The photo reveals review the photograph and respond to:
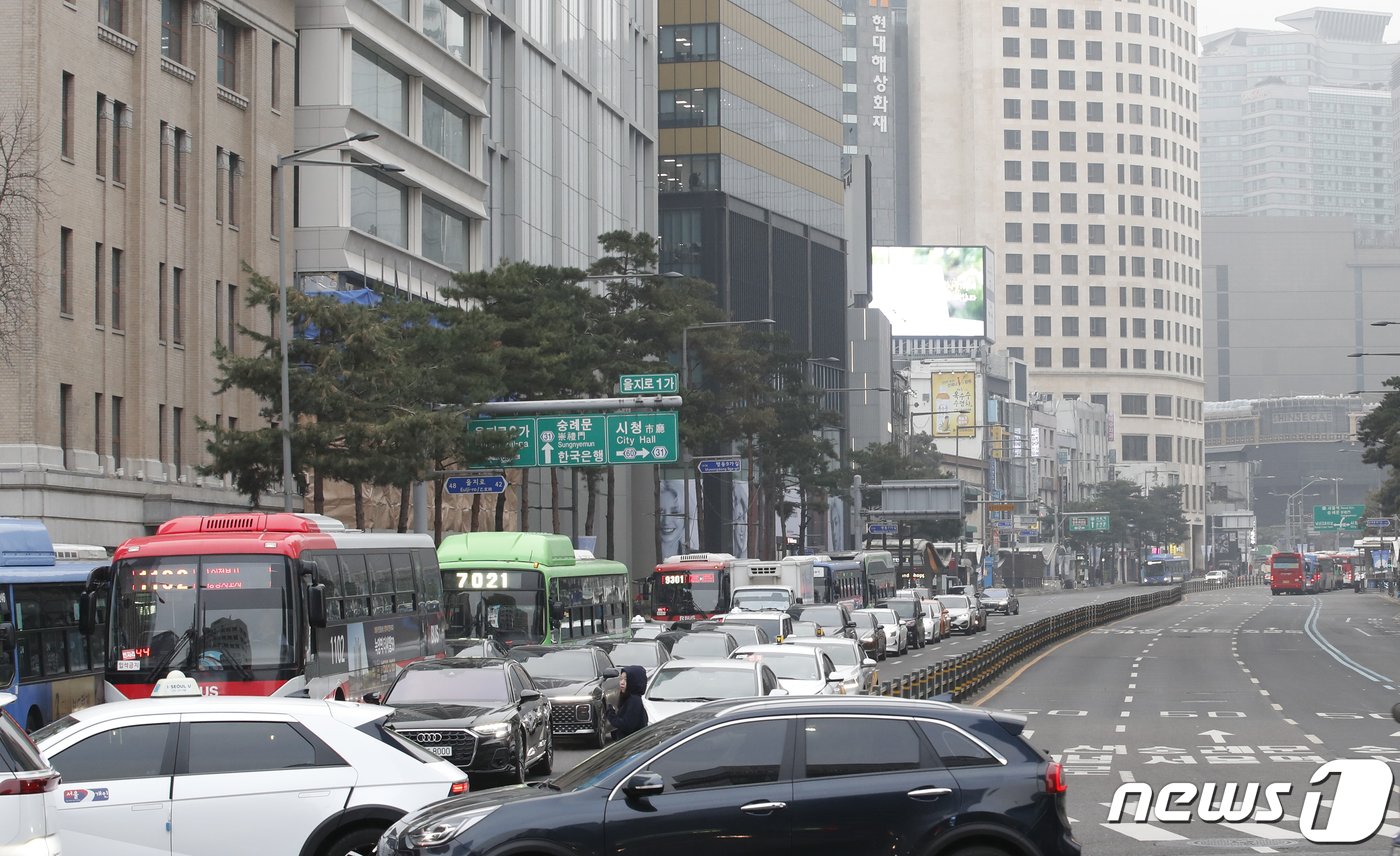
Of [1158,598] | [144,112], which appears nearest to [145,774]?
[144,112]

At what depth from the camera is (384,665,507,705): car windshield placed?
21422 mm

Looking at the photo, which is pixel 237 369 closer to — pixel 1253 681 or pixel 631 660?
pixel 631 660

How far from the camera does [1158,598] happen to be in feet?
346

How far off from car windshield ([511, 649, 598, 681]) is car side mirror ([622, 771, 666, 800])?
16.0 meters

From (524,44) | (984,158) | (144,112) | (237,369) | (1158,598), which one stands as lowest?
(1158,598)

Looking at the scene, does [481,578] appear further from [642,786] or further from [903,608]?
[903,608]

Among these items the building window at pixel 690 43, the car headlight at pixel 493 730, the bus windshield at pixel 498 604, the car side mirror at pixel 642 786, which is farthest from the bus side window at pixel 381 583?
the building window at pixel 690 43

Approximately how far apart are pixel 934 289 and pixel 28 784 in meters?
156

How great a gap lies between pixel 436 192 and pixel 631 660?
34.4 meters

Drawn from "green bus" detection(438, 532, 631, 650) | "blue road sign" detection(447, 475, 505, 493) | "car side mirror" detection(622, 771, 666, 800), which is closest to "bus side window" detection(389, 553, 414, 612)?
"green bus" detection(438, 532, 631, 650)

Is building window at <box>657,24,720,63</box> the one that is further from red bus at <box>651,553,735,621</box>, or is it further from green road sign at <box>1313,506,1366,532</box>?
green road sign at <box>1313,506,1366,532</box>

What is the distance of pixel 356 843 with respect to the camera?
41.9 feet

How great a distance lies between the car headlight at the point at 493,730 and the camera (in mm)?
19828

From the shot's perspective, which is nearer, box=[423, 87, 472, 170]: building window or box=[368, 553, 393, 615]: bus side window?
box=[368, 553, 393, 615]: bus side window
